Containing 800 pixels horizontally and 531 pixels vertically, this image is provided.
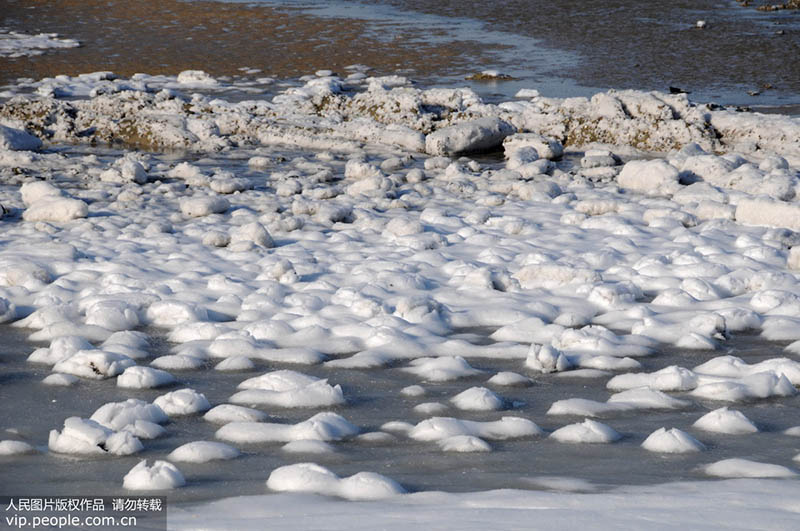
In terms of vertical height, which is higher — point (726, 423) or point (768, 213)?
point (726, 423)

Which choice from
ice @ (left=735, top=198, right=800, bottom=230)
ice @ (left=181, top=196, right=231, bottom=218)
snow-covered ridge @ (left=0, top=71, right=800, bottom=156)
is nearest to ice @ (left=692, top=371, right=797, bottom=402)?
ice @ (left=735, top=198, right=800, bottom=230)

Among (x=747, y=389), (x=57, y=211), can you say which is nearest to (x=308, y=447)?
(x=747, y=389)

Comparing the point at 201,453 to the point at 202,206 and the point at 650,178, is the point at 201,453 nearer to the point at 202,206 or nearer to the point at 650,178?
the point at 202,206

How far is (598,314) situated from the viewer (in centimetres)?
464

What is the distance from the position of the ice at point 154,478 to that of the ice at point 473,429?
0.83 m

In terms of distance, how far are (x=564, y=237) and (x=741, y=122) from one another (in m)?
3.81

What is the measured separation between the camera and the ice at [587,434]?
3072mm

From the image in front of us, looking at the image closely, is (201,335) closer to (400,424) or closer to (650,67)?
(400,424)

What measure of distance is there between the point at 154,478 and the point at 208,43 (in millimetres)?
15582

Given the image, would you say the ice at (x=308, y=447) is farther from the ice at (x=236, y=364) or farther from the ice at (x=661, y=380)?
the ice at (x=661, y=380)

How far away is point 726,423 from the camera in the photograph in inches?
124

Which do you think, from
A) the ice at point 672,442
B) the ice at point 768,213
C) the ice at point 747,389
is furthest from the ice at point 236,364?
the ice at point 768,213

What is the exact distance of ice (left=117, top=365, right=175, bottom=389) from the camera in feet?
11.9

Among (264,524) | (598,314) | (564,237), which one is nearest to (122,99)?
(564,237)
